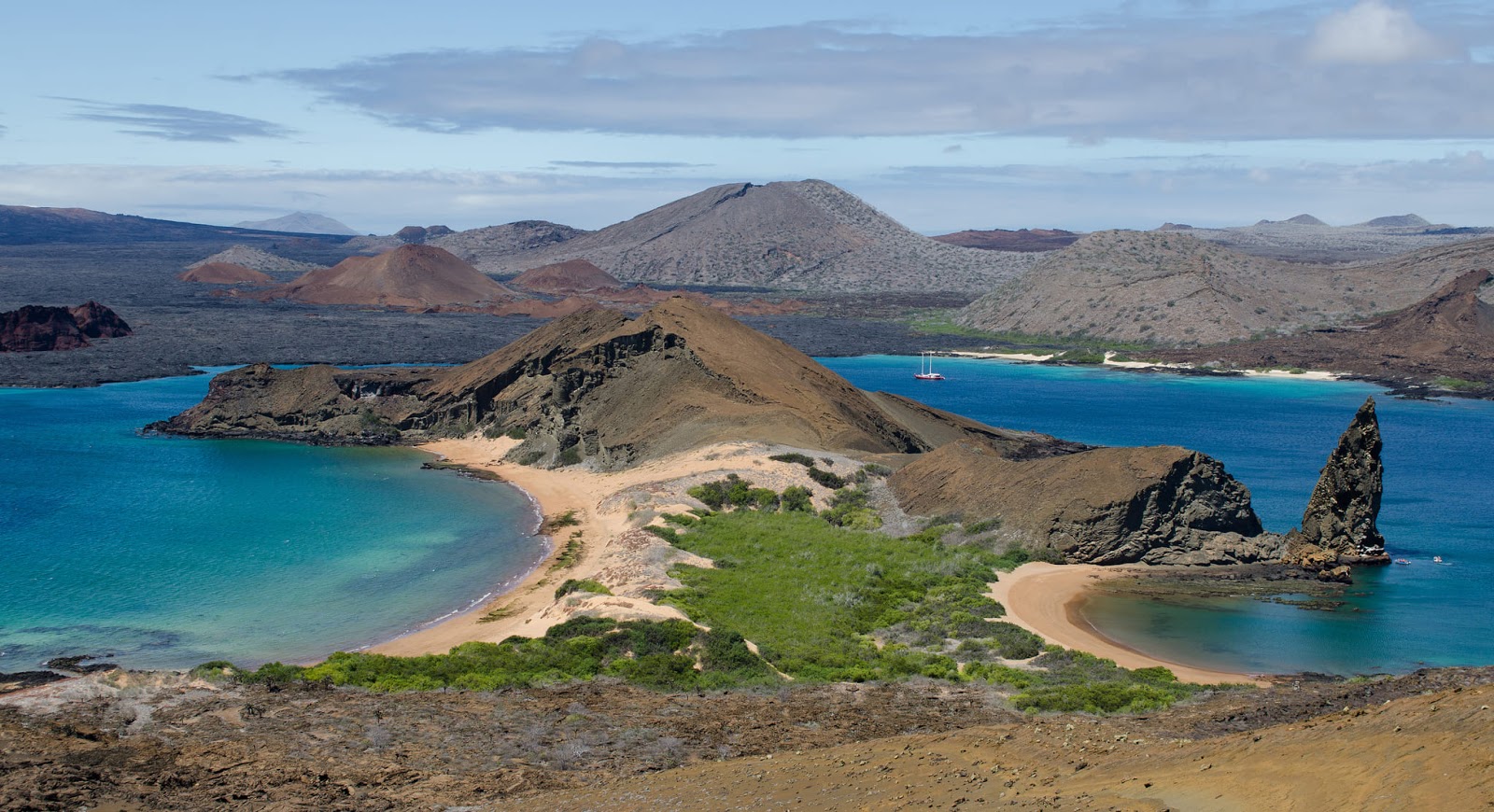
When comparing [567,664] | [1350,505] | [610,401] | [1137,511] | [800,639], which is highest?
[610,401]

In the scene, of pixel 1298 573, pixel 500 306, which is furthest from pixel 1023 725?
pixel 500 306

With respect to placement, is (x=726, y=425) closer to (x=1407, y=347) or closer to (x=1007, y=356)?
(x=1007, y=356)

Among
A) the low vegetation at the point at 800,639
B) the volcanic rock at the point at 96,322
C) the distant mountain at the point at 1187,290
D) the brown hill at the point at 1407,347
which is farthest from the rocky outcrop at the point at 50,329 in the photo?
the brown hill at the point at 1407,347

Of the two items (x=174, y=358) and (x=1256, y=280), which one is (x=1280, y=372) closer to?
(x=1256, y=280)

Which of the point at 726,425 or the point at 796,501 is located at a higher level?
the point at 726,425

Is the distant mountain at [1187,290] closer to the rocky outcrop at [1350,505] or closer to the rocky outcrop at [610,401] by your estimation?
the rocky outcrop at [610,401]

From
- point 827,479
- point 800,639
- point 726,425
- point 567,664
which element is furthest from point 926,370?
point 567,664
